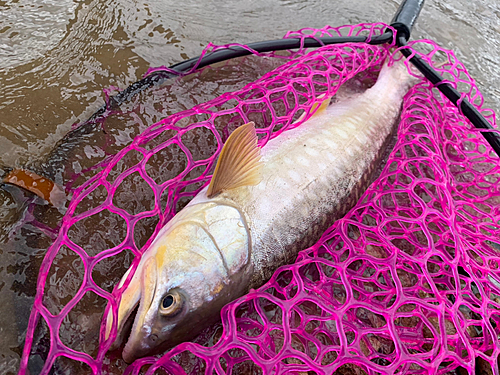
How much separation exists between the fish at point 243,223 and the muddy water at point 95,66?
2.95ft

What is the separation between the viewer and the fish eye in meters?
1.83

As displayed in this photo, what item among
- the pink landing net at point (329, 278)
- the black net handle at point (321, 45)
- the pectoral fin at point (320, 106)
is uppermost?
the black net handle at point (321, 45)

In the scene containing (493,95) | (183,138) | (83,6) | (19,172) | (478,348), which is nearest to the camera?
(478,348)

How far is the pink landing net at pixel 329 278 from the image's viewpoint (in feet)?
6.09

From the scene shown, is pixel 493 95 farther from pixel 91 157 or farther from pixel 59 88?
pixel 59 88

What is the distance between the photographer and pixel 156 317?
5.94 ft

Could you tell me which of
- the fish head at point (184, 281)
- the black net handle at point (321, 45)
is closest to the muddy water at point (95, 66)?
the black net handle at point (321, 45)

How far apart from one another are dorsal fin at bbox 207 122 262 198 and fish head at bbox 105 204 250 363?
7.8 inches

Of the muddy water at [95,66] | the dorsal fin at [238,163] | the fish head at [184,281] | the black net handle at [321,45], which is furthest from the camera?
the black net handle at [321,45]

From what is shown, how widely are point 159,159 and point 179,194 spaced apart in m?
0.50

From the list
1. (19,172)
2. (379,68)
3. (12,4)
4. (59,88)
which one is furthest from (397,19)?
(12,4)

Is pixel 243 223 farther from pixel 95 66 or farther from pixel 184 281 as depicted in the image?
pixel 95 66

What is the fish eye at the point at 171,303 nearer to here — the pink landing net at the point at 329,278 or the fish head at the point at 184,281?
the fish head at the point at 184,281

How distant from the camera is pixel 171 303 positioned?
6.08 ft
